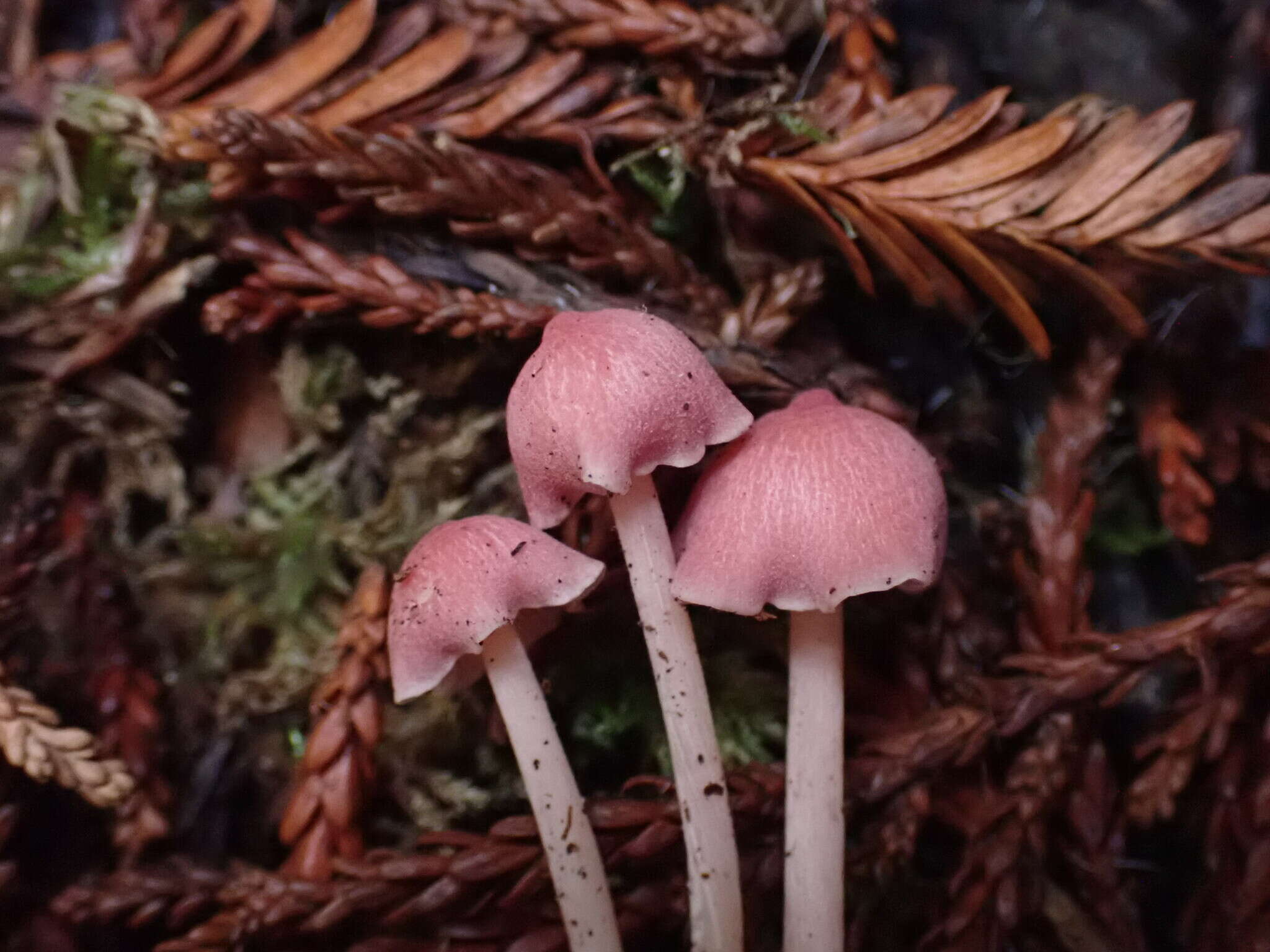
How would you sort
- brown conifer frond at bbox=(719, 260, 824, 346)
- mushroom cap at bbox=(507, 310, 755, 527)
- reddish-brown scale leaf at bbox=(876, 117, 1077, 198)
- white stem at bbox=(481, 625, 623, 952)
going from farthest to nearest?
brown conifer frond at bbox=(719, 260, 824, 346) < reddish-brown scale leaf at bbox=(876, 117, 1077, 198) < white stem at bbox=(481, 625, 623, 952) < mushroom cap at bbox=(507, 310, 755, 527)

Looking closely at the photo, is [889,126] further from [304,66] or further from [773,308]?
[304,66]

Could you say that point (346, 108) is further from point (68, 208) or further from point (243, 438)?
point (243, 438)

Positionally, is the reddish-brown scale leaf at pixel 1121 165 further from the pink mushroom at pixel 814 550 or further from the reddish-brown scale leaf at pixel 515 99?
the reddish-brown scale leaf at pixel 515 99

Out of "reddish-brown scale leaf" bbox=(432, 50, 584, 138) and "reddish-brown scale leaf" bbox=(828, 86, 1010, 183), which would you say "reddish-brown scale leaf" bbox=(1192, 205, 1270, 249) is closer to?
"reddish-brown scale leaf" bbox=(828, 86, 1010, 183)

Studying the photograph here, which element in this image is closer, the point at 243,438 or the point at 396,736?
the point at 396,736

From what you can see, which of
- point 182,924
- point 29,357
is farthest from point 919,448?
point 29,357

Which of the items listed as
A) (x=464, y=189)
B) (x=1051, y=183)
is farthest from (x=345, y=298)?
(x=1051, y=183)

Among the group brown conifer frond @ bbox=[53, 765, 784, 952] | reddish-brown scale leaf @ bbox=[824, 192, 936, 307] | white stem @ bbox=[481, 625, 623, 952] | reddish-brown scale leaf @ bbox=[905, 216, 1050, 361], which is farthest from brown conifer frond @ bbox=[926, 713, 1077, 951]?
reddish-brown scale leaf @ bbox=[824, 192, 936, 307]
